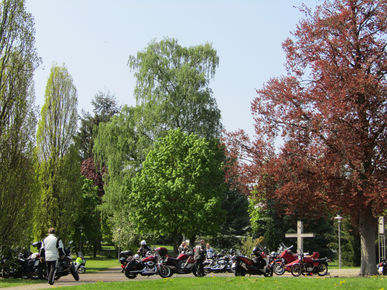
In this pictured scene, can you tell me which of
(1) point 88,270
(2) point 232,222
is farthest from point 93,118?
(1) point 88,270

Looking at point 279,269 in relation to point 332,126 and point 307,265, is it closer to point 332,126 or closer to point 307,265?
point 307,265

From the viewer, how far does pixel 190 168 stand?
36.6m

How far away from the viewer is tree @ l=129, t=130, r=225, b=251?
35312mm

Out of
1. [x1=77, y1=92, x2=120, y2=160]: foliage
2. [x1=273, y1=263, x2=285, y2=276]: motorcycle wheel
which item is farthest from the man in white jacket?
[x1=77, y1=92, x2=120, y2=160]: foliage

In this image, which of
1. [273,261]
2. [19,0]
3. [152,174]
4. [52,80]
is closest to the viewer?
[19,0]

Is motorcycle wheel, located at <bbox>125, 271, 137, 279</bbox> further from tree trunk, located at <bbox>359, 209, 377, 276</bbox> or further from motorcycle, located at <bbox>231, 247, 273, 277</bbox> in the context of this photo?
tree trunk, located at <bbox>359, 209, 377, 276</bbox>

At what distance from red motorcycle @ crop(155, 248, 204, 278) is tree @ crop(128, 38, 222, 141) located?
1854 cm

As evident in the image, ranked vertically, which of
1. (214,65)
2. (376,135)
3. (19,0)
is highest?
(214,65)

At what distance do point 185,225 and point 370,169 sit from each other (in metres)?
18.8

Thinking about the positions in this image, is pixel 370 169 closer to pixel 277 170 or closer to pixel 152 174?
pixel 277 170

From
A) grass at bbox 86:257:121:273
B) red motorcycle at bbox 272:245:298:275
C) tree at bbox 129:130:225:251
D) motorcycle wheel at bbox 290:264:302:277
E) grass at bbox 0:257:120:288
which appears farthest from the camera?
tree at bbox 129:130:225:251

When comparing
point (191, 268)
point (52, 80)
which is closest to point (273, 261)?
point (191, 268)

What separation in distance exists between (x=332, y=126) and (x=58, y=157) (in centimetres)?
2100

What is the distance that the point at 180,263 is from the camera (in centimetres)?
2145
